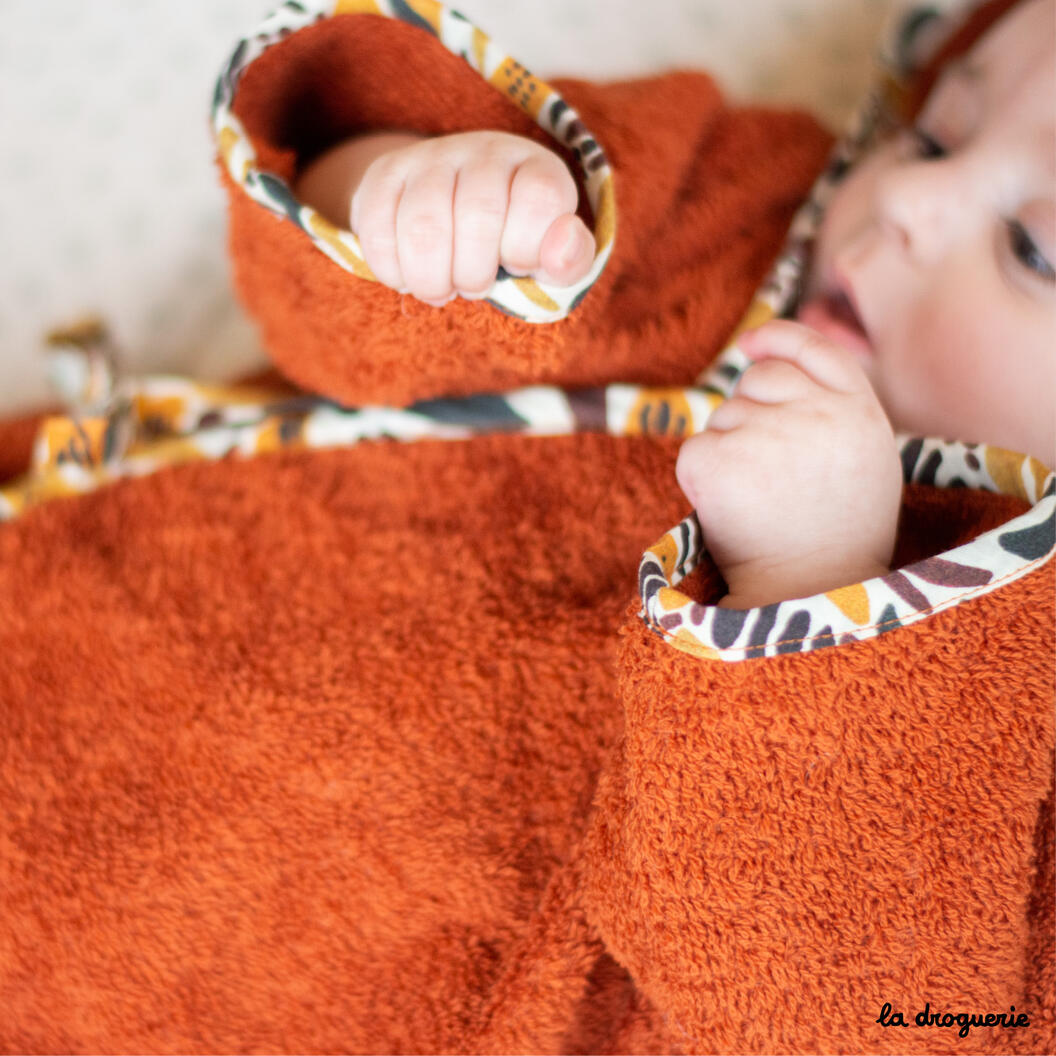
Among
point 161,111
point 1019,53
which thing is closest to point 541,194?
point 1019,53

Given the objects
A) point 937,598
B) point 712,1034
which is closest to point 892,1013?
point 712,1034

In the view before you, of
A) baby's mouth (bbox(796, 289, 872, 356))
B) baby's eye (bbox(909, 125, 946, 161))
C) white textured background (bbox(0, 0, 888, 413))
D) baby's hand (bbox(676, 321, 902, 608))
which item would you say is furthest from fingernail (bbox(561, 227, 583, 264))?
white textured background (bbox(0, 0, 888, 413))

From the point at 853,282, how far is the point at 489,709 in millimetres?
406

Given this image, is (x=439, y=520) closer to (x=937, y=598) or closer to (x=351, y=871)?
(x=351, y=871)

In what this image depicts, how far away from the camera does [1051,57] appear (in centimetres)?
64

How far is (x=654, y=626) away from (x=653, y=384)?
0.96 ft

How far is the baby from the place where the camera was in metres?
0.52

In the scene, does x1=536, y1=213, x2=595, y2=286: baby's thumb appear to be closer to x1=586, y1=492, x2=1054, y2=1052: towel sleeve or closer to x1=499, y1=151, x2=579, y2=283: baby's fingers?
x1=499, y1=151, x2=579, y2=283: baby's fingers

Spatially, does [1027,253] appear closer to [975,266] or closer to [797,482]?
[975,266]

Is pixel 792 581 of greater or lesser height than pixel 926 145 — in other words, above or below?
below

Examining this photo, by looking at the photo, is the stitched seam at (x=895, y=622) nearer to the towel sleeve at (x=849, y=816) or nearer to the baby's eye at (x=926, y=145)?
the towel sleeve at (x=849, y=816)

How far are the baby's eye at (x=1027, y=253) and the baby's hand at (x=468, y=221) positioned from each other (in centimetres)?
31

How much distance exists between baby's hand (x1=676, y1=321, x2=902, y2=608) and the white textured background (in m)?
0.68

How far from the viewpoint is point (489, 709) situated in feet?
2.03
